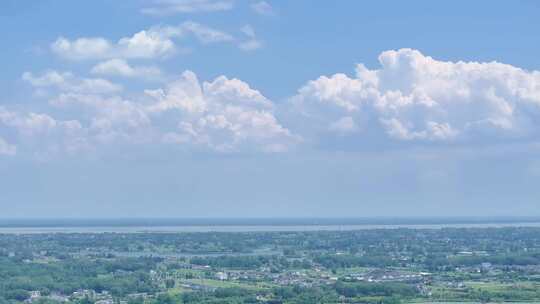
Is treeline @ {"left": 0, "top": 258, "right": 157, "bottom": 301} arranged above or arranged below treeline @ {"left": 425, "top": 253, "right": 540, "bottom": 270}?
below

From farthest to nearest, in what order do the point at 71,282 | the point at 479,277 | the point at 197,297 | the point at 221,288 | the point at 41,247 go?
1. the point at 41,247
2. the point at 479,277
3. the point at 71,282
4. the point at 221,288
5. the point at 197,297

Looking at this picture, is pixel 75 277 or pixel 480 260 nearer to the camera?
pixel 75 277

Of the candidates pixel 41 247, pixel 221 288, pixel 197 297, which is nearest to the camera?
pixel 197 297

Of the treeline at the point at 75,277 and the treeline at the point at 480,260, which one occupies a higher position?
the treeline at the point at 480,260

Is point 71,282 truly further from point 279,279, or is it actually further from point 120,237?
point 120,237

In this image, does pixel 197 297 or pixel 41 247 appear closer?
pixel 197 297

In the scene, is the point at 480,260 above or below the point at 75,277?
above

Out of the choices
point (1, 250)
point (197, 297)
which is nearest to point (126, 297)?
point (197, 297)

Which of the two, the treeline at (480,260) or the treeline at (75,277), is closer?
the treeline at (75,277)

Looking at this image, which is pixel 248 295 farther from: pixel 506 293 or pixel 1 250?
pixel 1 250

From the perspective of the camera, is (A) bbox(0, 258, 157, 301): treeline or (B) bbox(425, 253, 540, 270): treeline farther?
(B) bbox(425, 253, 540, 270): treeline
